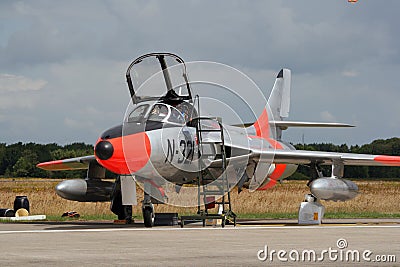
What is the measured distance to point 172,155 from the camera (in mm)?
20125

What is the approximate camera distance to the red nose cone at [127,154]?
18.5 metres

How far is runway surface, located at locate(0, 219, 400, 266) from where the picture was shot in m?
11.3

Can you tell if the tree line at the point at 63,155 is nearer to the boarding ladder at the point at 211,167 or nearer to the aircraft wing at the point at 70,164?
the aircraft wing at the point at 70,164

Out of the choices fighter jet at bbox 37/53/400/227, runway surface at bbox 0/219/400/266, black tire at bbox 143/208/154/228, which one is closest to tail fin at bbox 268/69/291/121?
fighter jet at bbox 37/53/400/227

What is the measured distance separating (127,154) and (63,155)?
9753 cm

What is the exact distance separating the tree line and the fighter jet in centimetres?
6994

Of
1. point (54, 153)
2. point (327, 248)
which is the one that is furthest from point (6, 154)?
point (327, 248)

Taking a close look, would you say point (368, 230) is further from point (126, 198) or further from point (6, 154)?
point (6, 154)

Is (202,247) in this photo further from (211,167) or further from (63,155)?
(63,155)

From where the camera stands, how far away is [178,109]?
817 inches

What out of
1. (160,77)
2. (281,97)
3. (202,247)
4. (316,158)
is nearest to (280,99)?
(281,97)

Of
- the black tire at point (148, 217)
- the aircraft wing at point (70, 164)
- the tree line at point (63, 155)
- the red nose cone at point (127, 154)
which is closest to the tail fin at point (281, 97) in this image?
the aircraft wing at point (70, 164)

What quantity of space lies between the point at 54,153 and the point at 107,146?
338 ft

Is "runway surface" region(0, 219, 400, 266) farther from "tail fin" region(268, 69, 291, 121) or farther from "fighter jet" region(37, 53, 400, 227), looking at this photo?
"tail fin" region(268, 69, 291, 121)
